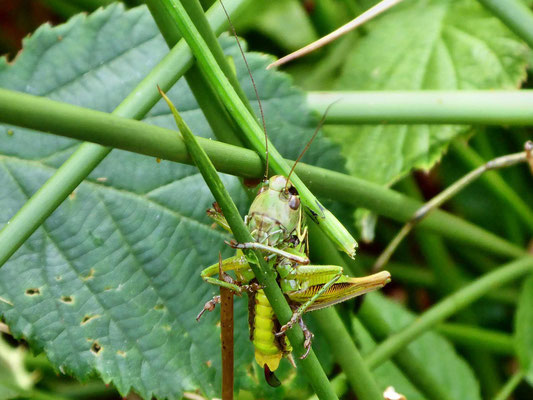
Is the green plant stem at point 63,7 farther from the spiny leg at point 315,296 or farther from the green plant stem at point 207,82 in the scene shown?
the spiny leg at point 315,296

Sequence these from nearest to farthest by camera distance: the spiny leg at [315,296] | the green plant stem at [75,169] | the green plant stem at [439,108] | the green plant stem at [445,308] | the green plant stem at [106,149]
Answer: the green plant stem at [106,149] → the green plant stem at [75,169] → the spiny leg at [315,296] → the green plant stem at [439,108] → the green plant stem at [445,308]

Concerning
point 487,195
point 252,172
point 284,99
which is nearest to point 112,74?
point 284,99

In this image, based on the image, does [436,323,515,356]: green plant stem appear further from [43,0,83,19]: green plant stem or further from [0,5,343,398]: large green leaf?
[43,0,83,19]: green plant stem

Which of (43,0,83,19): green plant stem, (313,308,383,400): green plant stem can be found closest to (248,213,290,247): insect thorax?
(313,308,383,400): green plant stem

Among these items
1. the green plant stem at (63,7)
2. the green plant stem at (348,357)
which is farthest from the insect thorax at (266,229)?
the green plant stem at (63,7)

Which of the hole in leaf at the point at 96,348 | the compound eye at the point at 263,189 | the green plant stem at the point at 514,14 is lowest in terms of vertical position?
the hole in leaf at the point at 96,348

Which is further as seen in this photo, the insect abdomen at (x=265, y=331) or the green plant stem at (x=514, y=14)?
the green plant stem at (x=514, y=14)
